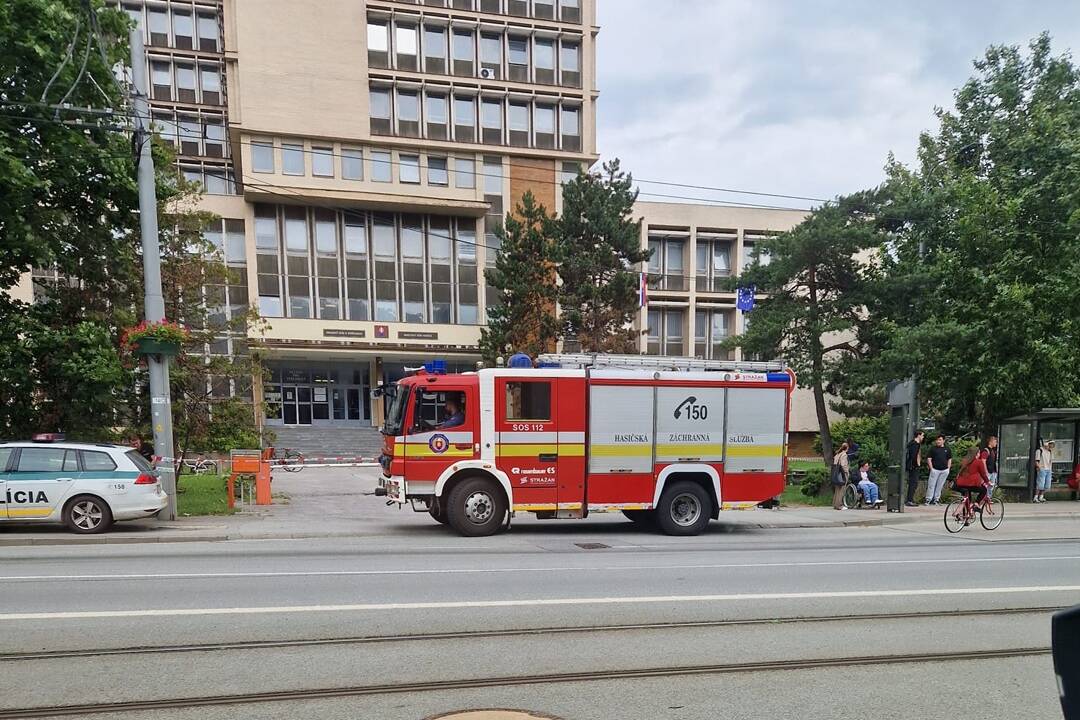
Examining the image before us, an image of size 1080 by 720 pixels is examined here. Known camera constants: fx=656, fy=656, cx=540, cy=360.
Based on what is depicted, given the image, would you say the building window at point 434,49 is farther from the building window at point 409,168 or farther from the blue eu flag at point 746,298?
the blue eu flag at point 746,298

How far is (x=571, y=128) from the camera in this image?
41.8m

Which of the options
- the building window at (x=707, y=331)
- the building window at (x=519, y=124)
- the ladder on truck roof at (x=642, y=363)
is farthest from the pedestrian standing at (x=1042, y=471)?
the building window at (x=519, y=124)

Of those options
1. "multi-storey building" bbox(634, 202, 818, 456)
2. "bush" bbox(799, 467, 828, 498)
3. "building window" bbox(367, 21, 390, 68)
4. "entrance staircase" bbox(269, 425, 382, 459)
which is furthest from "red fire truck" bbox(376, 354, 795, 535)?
"building window" bbox(367, 21, 390, 68)

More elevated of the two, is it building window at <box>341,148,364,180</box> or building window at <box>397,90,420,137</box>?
building window at <box>397,90,420,137</box>

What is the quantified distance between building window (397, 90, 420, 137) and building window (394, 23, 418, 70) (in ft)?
5.63

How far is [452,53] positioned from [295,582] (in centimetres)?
3891

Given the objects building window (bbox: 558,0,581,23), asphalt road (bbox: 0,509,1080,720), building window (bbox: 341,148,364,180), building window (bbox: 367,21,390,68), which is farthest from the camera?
A: building window (bbox: 558,0,581,23)

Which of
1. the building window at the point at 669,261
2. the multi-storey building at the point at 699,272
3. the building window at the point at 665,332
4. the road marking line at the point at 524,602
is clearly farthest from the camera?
the building window at the point at 665,332

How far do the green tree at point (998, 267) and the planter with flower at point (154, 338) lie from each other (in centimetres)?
1736

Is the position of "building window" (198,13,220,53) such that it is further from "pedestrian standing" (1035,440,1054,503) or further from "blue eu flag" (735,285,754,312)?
"pedestrian standing" (1035,440,1054,503)

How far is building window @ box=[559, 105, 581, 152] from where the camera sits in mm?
41656

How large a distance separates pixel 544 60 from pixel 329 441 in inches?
1059

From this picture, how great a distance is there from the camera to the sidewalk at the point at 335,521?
1149cm

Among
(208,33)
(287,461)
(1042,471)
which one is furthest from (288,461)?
(208,33)
